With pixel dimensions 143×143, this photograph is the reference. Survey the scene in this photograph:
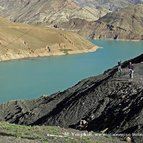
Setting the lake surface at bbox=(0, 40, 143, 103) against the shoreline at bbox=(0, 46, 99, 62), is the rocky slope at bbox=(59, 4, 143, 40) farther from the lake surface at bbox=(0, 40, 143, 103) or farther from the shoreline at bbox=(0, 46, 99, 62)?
the lake surface at bbox=(0, 40, 143, 103)

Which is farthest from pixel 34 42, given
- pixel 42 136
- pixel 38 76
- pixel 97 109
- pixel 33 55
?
pixel 42 136

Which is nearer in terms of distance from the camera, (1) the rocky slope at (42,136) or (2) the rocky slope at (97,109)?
(1) the rocky slope at (42,136)

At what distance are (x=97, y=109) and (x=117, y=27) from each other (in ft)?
532

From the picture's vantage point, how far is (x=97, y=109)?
1056 inches

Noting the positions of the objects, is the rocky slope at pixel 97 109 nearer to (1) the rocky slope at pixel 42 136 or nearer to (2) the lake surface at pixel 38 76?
(1) the rocky slope at pixel 42 136

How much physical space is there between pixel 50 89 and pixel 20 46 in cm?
5328

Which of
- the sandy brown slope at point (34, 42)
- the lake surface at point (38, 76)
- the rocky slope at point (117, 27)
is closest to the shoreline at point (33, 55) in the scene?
the sandy brown slope at point (34, 42)

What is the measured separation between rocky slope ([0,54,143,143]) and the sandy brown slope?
62.4 metres

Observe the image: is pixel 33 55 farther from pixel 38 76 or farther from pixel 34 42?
pixel 38 76

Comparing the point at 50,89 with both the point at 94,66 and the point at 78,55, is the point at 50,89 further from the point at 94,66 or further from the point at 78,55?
the point at 78,55

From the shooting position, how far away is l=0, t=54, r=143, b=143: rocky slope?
77.5ft

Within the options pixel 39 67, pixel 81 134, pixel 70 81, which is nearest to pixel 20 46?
pixel 39 67

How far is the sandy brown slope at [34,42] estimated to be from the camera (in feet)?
331

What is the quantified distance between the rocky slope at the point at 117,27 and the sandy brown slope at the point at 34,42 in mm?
57554
